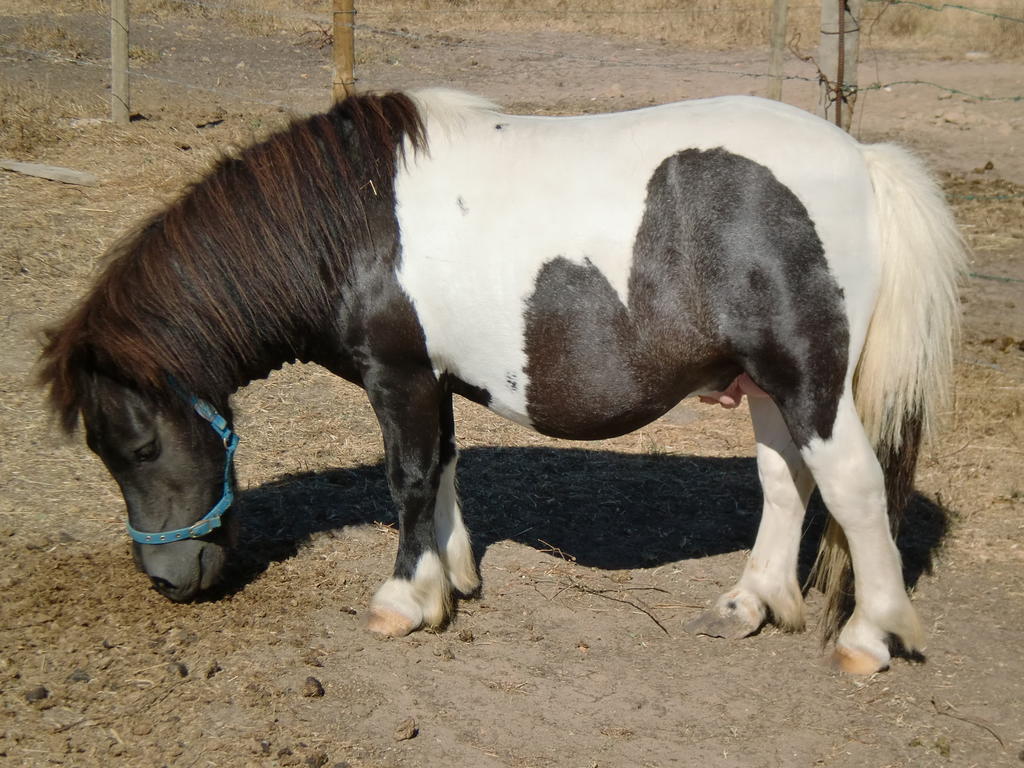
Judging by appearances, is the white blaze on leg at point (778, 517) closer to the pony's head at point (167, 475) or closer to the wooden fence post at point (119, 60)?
the pony's head at point (167, 475)

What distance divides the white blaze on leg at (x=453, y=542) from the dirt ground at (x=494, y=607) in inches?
3.7

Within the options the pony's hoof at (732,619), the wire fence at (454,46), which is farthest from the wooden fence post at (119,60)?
the pony's hoof at (732,619)

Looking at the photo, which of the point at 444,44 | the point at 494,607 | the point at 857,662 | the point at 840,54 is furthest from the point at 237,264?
the point at 444,44

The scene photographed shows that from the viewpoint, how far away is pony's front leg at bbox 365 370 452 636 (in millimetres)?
3320

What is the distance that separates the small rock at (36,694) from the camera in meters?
2.99

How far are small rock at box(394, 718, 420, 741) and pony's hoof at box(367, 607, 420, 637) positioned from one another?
0.51m

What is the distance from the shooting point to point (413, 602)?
352 cm

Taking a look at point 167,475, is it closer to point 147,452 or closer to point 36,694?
point 147,452

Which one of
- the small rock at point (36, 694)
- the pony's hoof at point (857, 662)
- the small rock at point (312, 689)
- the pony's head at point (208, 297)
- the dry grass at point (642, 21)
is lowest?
the small rock at point (312, 689)

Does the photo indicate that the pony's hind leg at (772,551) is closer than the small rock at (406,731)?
No

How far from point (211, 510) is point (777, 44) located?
5.64 metres

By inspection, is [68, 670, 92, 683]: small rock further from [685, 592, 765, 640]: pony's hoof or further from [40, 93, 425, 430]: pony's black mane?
[685, 592, 765, 640]: pony's hoof

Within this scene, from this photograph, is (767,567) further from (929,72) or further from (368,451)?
(929,72)

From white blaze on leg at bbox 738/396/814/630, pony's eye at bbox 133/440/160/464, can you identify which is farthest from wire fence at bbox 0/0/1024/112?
pony's eye at bbox 133/440/160/464
